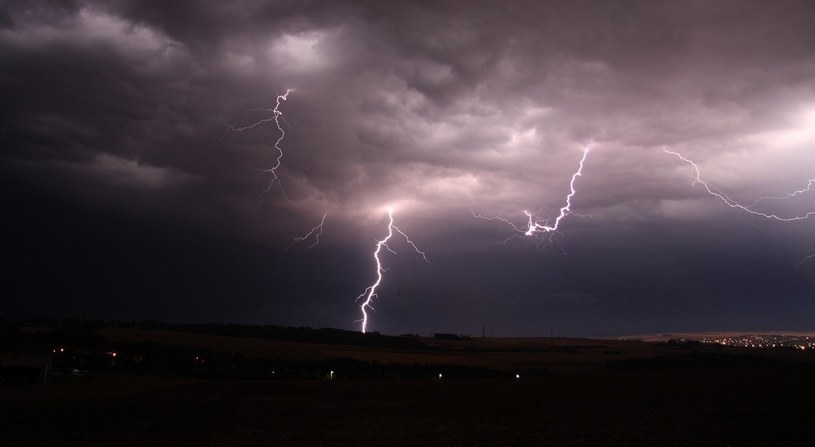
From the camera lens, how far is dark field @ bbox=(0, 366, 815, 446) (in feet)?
54.5

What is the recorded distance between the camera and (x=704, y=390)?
31797 millimetres

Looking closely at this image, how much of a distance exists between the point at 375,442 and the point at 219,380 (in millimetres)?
29624

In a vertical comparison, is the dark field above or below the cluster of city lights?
below

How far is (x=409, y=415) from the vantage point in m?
23.3

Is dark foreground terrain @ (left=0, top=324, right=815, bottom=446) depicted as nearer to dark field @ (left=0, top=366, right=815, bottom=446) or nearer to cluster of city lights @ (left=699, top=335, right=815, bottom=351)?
dark field @ (left=0, top=366, right=815, bottom=446)

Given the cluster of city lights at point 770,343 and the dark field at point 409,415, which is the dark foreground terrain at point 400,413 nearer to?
the dark field at point 409,415

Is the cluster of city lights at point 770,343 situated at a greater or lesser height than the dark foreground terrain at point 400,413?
greater

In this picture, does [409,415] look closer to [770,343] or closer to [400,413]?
A: [400,413]

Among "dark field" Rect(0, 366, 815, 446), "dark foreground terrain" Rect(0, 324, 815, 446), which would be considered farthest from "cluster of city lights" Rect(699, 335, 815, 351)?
"dark field" Rect(0, 366, 815, 446)

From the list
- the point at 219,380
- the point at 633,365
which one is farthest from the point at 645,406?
the point at 633,365

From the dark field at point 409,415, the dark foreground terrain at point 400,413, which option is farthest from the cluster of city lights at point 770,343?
the dark field at point 409,415

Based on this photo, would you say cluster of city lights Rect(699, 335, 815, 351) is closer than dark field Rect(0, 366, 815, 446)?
No

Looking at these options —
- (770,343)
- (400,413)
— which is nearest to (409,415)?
(400,413)

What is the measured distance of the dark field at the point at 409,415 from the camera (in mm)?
16609
